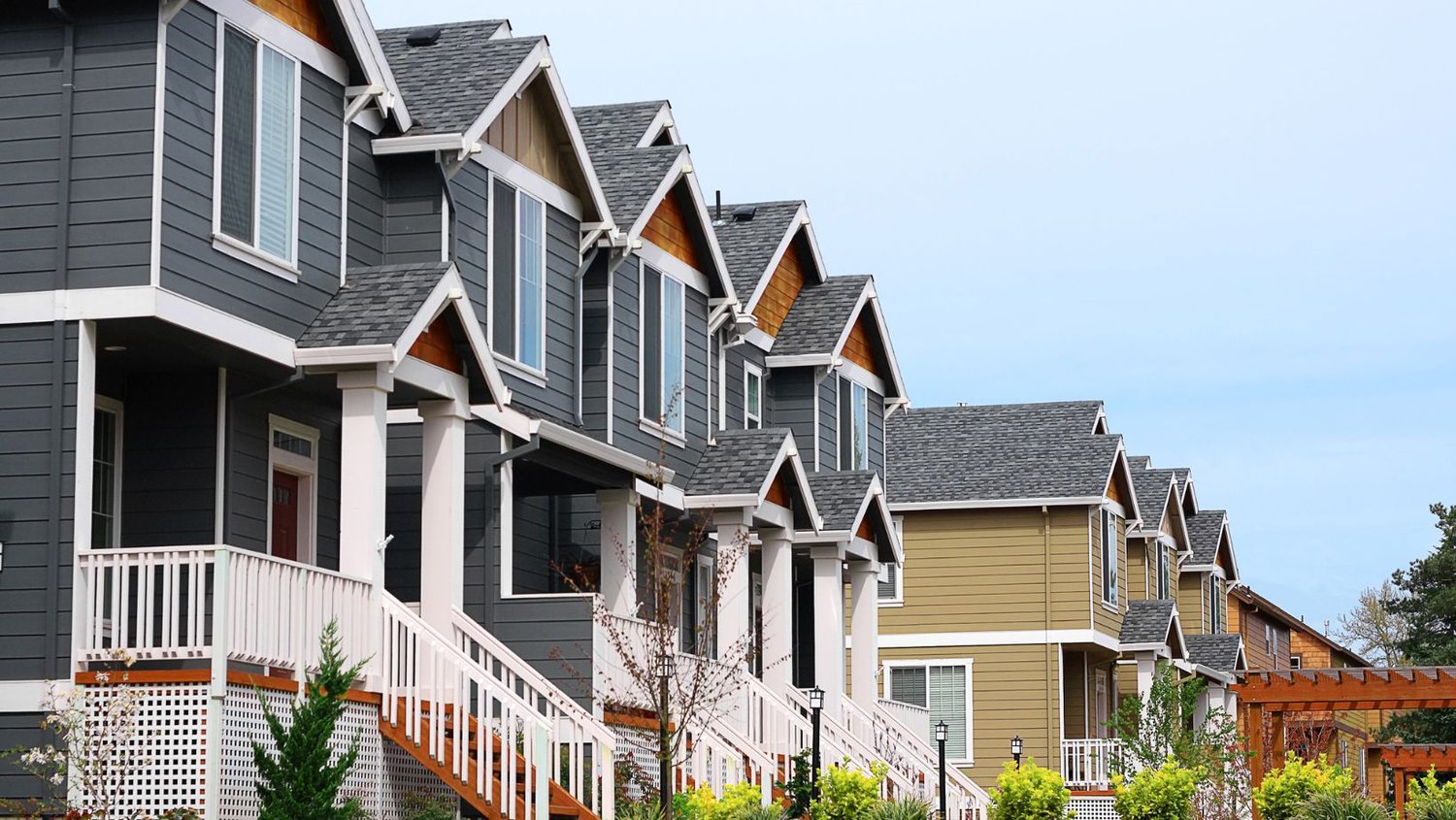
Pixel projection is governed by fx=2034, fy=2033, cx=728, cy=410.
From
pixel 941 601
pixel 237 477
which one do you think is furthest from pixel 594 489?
pixel 941 601

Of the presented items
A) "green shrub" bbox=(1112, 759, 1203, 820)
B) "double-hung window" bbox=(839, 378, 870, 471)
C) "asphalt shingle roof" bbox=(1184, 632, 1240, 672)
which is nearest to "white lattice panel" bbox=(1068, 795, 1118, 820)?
"double-hung window" bbox=(839, 378, 870, 471)

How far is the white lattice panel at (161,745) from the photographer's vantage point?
16.7m

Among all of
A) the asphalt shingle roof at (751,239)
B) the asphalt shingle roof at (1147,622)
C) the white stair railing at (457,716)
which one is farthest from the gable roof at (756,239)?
the asphalt shingle roof at (1147,622)

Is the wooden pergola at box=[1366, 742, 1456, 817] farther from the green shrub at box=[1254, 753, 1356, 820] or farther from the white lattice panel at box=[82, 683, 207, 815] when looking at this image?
the white lattice panel at box=[82, 683, 207, 815]

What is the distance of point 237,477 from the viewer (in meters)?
20.3

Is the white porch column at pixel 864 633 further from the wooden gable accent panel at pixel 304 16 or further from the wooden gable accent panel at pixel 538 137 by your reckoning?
the wooden gable accent panel at pixel 304 16

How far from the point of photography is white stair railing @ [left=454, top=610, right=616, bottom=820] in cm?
1997

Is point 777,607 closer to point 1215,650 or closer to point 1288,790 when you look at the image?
point 1288,790

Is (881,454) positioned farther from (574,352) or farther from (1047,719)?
(574,352)

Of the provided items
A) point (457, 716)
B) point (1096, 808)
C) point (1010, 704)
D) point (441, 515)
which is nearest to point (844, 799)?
point (457, 716)

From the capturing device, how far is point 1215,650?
5669 cm

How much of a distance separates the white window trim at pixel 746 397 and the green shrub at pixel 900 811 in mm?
11485

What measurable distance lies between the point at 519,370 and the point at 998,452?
24.8m

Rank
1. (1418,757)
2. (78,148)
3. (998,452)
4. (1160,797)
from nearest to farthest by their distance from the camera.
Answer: (78,148) < (1160,797) < (1418,757) < (998,452)
